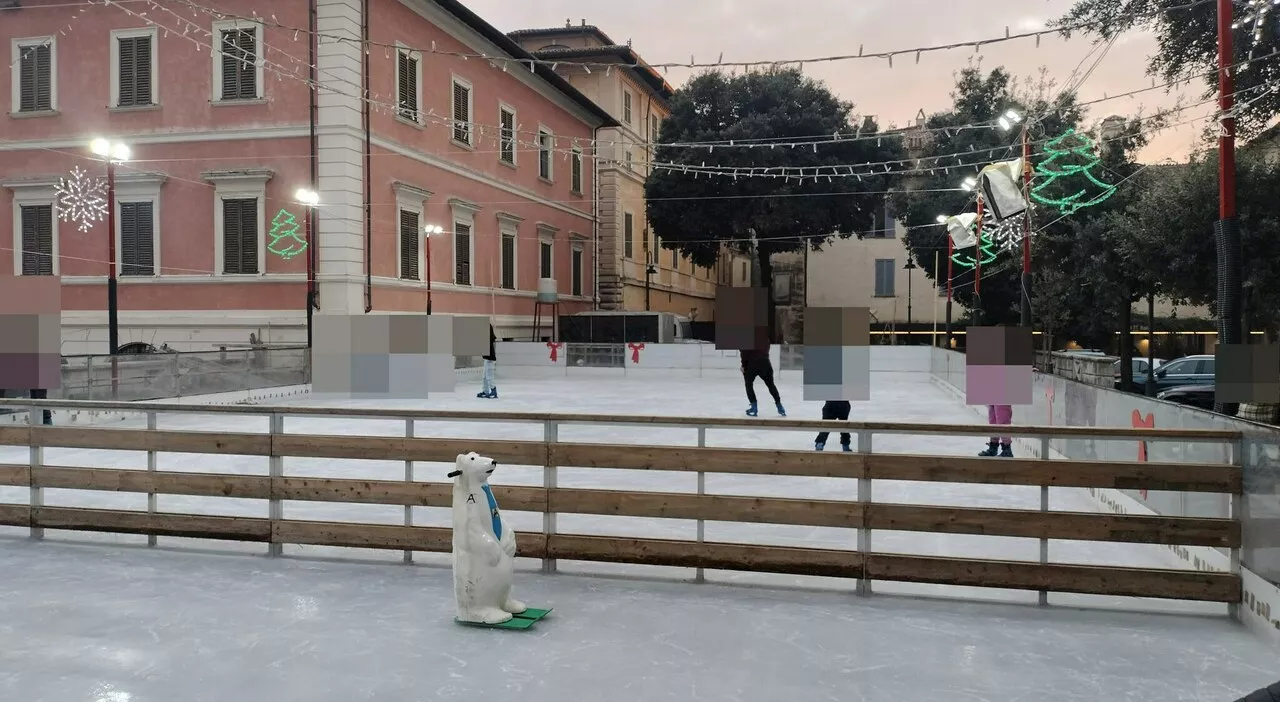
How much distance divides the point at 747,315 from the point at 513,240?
20.0 meters

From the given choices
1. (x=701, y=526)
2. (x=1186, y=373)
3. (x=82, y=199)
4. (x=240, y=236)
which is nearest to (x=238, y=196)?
(x=240, y=236)

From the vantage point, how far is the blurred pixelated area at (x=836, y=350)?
11.4 metres

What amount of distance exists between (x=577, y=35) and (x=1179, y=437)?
42212mm

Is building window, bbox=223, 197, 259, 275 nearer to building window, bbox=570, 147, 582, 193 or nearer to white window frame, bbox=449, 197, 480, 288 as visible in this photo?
white window frame, bbox=449, 197, 480, 288

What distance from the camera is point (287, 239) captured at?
76.7 ft

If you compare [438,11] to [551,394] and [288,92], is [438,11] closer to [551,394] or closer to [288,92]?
[288,92]

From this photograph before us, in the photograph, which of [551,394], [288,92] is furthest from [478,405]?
[288,92]

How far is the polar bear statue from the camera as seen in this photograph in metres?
4.98

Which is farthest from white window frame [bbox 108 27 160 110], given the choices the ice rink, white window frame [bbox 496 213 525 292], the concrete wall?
the concrete wall

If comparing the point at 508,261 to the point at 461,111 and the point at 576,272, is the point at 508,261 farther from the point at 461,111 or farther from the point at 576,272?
the point at 576,272

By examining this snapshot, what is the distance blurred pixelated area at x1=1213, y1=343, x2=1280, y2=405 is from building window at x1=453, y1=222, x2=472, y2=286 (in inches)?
933

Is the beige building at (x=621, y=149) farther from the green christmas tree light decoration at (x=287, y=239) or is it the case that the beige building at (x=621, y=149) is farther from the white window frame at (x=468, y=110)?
the green christmas tree light decoration at (x=287, y=239)

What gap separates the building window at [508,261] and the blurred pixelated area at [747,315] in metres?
17.5

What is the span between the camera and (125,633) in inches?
193
